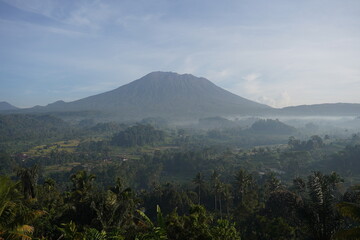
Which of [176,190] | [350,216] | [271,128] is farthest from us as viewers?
[271,128]

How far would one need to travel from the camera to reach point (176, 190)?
4594cm

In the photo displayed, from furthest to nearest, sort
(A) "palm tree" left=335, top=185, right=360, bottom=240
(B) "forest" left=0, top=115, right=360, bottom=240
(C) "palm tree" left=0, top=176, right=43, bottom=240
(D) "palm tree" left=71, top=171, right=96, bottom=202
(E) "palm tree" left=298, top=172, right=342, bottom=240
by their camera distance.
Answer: (D) "palm tree" left=71, top=171, right=96, bottom=202 < (B) "forest" left=0, top=115, right=360, bottom=240 < (E) "palm tree" left=298, top=172, right=342, bottom=240 < (C) "palm tree" left=0, top=176, right=43, bottom=240 < (A) "palm tree" left=335, top=185, right=360, bottom=240

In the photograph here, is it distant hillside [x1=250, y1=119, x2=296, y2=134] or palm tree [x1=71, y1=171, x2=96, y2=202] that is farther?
distant hillside [x1=250, y1=119, x2=296, y2=134]

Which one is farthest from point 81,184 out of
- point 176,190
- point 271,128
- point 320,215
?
point 271,128

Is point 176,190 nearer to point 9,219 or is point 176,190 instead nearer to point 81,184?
point 81,184

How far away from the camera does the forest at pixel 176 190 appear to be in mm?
8359

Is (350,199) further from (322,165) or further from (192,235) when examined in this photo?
(322,165)

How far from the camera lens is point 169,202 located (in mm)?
38469

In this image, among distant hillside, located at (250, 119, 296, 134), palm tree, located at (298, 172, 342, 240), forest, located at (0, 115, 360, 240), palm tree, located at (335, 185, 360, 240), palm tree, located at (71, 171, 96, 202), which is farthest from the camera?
distant hillside, located at (250, 119, 296, 134)

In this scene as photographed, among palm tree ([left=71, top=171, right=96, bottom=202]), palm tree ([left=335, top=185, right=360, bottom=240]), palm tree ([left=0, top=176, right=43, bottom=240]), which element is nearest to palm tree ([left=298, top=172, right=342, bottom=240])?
palm tree ([left=335, top=185, right=360, bottom=240])

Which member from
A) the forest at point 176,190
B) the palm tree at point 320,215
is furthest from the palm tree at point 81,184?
the palm tree at point 320,215

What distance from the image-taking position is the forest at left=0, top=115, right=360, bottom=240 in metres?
8.36

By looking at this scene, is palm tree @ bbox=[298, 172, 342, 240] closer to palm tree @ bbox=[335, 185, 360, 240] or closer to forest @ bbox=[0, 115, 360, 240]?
forest @ bbox=[0, 115, 360, 240]

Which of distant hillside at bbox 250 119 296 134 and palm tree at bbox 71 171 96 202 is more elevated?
palm tree at bbox 71 171 96 202
